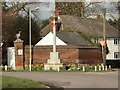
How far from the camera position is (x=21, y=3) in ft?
189

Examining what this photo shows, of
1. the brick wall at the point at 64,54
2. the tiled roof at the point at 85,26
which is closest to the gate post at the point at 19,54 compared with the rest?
the brick wall at the point at 64,54

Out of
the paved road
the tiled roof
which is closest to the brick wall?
the tiled roof

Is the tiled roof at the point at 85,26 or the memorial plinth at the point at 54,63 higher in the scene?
the tiled roof at the point at 85,26

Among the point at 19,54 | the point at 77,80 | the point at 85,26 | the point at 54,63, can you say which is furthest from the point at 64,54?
the point at 77,80

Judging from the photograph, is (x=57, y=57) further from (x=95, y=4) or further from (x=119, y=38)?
(x=119, y=38)

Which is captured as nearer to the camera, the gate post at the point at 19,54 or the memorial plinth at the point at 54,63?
the memorial plinth at the point at 54,63

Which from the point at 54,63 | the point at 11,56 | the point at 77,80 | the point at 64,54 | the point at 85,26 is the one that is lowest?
the point at 77,80

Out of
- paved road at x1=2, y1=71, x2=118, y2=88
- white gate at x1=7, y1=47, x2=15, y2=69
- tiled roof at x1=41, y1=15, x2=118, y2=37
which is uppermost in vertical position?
tiled roof at x1=41, y1=15, x2=118, y2=37

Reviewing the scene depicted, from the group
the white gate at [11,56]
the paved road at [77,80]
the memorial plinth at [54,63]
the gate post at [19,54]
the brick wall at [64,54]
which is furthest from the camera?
the brick wall at [64,54]

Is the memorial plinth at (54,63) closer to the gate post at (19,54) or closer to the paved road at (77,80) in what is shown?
the gate post at (19,54)

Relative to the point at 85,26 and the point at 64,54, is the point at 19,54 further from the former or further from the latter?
the point at 85,26

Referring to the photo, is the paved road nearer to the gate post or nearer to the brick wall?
the gate post

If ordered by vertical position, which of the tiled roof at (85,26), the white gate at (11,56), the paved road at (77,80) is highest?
the tiled roof at (85,26)

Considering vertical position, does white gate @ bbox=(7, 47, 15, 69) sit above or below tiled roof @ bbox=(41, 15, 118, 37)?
below
